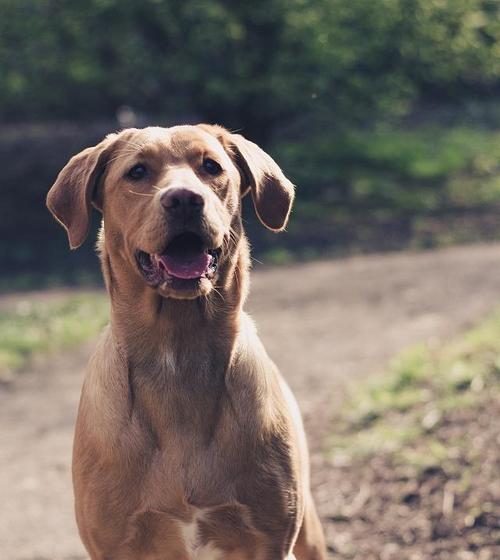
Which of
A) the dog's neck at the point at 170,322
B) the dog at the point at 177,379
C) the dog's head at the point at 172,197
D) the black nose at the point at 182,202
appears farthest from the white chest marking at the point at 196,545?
the black nose at the point at 182,202

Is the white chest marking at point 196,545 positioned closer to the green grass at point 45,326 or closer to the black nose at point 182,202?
the black nose at point 182,202

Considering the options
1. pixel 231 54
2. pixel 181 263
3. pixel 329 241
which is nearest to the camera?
pixel 181 263

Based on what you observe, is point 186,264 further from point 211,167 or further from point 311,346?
point 311,346

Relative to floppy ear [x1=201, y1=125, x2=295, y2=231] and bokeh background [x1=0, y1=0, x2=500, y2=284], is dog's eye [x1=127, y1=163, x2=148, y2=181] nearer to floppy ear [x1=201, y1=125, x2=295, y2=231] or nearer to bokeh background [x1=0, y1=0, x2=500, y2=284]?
floppy ear [x1=201, y1=125, x2=295, y2=231]

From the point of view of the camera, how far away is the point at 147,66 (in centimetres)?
1316

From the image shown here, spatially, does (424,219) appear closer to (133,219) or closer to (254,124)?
(254,124)

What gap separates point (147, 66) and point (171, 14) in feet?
2.29

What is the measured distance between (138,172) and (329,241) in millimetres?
8831

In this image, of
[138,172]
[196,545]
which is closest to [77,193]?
[138,172]

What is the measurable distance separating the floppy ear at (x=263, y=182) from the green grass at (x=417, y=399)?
198cm

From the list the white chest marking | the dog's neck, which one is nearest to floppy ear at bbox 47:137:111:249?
the dog's neck

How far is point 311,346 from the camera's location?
8266mm

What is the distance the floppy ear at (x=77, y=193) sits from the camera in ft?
11.9

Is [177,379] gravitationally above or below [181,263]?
below
